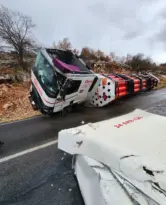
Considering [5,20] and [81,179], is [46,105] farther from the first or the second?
[5,20]

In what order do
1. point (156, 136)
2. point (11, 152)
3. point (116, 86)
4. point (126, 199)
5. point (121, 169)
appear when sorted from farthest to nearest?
point (116, 86) < point (11, 152) < point (156, 136) < point (121, 169) < point (126, 199)

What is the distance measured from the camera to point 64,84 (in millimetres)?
4996

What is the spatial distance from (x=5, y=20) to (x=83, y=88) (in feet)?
27.8

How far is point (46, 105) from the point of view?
17.1 feet

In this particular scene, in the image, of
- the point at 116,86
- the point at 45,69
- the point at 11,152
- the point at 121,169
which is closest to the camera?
the point at 121,169

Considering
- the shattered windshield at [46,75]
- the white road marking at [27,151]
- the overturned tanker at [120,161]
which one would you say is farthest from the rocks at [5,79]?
the overturned tanker at [120,161]

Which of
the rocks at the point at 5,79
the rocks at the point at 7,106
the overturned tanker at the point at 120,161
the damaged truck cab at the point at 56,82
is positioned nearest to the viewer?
the overturned tanker at the point at 120,161

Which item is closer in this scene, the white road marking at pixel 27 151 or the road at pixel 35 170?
the road at pixel 35 170

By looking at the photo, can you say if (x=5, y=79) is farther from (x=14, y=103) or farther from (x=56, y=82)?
(x=56, y=82)

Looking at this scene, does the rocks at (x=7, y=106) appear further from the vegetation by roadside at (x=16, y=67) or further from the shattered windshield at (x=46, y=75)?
the shattered windshield at (x=46, y=75)

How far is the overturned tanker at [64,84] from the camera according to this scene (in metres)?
5.02

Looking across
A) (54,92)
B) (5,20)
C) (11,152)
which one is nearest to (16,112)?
(54,92)

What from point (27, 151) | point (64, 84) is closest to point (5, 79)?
point (64, 84)

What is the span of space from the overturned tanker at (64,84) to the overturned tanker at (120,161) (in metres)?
3.00
